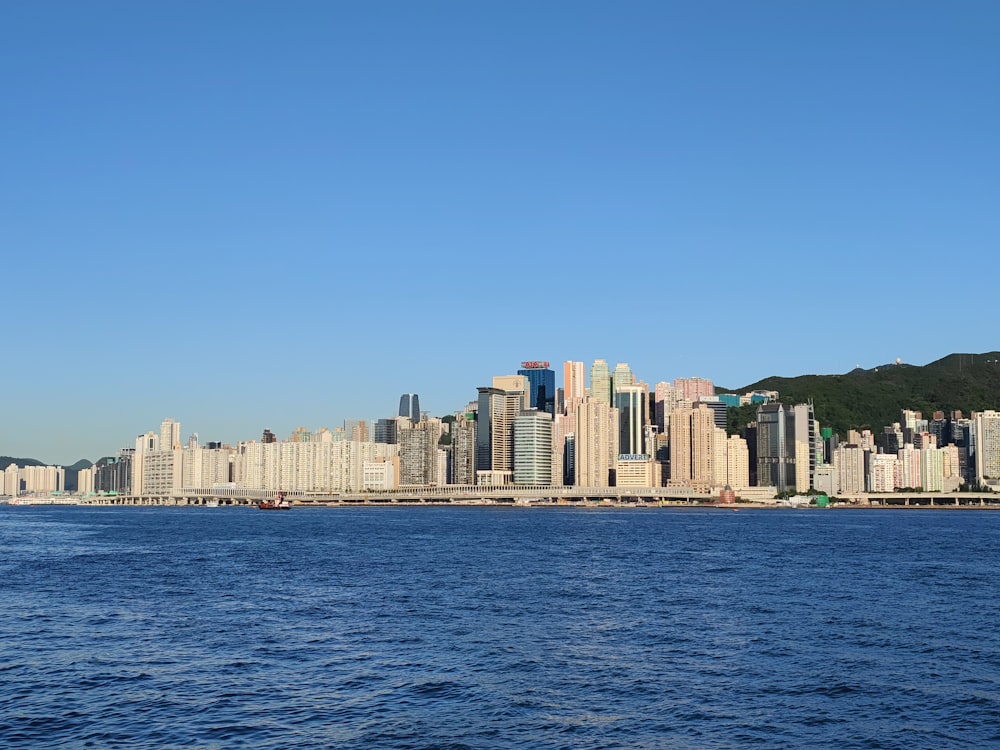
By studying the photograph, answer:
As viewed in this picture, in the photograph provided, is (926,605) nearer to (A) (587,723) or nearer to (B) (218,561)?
(A) (587,723)

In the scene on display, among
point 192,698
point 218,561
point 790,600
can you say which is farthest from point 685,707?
point 218,561

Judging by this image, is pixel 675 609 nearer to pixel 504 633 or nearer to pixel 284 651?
pixel 504 633

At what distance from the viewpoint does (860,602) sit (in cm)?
5781

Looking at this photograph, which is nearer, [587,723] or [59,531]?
[587,723]

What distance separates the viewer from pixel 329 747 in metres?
28.5

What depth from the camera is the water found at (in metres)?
30.5

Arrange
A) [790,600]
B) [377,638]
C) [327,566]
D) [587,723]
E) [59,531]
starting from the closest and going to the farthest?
[587,723] → [377,638] → [790,600] → [327,566] → [59,531]

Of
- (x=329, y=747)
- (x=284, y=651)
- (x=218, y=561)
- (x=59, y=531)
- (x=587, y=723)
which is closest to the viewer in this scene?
(x=329, y=747)

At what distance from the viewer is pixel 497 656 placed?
4097 centimetres

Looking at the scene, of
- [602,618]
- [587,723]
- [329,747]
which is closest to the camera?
[329,747]

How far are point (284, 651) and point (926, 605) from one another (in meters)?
35.7

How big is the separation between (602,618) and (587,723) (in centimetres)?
2039

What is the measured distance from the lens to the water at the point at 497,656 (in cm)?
3053

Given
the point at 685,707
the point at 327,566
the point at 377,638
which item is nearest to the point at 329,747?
the point at 685,707
